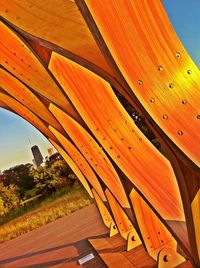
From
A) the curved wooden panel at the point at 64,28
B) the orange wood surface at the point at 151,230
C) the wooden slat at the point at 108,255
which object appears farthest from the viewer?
the wooden slat at the point at 108,255

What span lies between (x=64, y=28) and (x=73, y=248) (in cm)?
761

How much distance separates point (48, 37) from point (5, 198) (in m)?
27.7

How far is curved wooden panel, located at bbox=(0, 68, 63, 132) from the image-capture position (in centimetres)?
585

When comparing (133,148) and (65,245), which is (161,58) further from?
(65,245)

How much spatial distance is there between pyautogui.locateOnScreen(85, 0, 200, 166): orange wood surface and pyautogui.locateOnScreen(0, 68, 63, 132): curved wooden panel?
3853mm

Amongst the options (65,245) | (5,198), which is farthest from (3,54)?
(5,198)

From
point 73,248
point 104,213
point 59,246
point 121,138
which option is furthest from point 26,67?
point 59,246

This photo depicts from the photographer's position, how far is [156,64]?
5.69 ft

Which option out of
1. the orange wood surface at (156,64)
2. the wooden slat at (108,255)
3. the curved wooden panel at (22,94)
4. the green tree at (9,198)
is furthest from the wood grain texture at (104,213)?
the green tree at (9,198)

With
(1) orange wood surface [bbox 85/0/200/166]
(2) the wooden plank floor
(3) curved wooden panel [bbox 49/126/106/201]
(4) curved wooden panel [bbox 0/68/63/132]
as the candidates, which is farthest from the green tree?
(1) orange wood surface [bbox 85/0/200/166]

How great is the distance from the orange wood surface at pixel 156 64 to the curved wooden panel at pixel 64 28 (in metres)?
0.20

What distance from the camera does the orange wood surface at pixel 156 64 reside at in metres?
1.70

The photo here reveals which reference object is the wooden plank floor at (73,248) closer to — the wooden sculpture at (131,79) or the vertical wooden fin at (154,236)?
the vertical wooden fin at (154,236)

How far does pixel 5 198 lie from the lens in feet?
92.9
